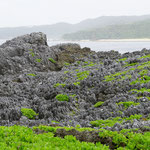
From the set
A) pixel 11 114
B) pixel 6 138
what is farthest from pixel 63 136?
pixel 11 114

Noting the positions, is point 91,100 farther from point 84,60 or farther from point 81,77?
point 84,60

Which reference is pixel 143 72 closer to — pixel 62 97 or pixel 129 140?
pixel 62 97

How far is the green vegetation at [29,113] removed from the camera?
16.7 metres

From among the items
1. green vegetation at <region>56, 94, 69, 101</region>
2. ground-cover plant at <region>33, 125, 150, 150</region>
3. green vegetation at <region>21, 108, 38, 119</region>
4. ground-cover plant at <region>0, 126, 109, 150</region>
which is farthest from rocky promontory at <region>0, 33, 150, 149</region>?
ground-cover plant at <region>33, 125, 150, 150</region>

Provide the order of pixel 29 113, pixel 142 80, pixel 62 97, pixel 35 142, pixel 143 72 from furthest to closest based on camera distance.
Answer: pixel 143 72 < pixel 142 80 < pixel 62 97 < pixel 29 113 < pixel 35 142

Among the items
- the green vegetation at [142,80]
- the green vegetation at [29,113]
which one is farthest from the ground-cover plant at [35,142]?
the green vegetation at [142,80]

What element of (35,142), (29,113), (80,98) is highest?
(35,142)

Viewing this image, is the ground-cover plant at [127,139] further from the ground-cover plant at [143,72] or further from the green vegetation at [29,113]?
the ground-cover plant at [143,72]

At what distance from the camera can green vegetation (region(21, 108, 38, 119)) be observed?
54.8ft

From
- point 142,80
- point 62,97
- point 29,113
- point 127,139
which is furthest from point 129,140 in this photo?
point 142,80

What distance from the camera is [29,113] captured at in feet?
55.5

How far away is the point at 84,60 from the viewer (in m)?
35.2

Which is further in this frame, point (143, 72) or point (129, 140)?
A: point (143, 72)

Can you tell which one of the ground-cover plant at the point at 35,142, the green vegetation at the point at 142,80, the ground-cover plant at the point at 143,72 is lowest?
the ground-cover plant at the point at 35,142
